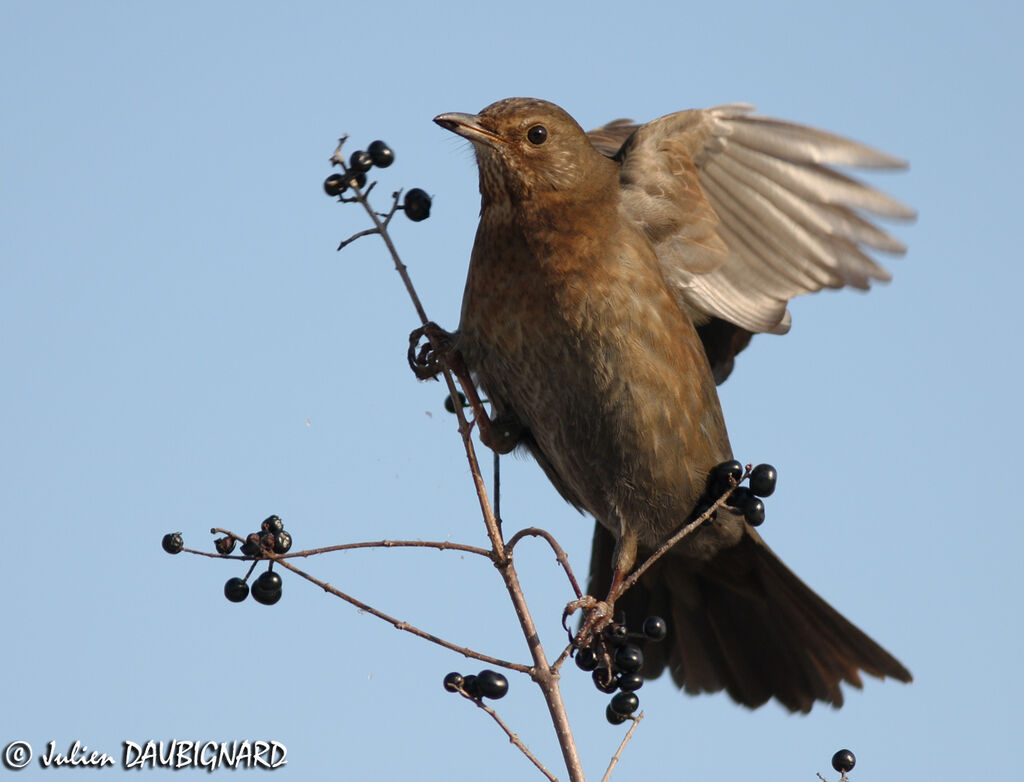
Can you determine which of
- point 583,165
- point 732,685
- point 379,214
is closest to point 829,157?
point 583,165

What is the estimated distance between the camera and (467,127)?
5.41 metres

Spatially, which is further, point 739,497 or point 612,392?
A: point 612,392

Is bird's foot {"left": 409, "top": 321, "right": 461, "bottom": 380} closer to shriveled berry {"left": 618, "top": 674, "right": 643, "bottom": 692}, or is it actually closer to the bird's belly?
the bird's belly

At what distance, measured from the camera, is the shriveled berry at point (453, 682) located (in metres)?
4.03

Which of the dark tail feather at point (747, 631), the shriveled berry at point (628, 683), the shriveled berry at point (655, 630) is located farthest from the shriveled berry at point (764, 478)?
the dark tail feather at point (747, 631)

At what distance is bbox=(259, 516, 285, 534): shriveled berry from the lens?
13.5ft

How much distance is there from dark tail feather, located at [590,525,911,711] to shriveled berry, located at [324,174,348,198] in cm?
284

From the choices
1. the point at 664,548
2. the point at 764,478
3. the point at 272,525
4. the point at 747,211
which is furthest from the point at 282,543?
Answer: the point at 747,211

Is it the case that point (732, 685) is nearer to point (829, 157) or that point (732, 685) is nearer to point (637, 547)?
point (637, 547)

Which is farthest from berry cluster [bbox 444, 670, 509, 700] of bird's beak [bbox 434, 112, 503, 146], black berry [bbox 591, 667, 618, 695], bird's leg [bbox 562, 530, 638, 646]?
bird's beak [bbox 434, 112, 503, 146]

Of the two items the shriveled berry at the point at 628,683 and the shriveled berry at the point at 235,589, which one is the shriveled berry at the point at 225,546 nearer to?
the shriveled berry at the point at 235,589

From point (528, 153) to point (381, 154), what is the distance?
4.17ft

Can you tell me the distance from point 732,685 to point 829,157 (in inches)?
109

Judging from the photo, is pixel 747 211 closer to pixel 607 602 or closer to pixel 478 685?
pixel 607 602
